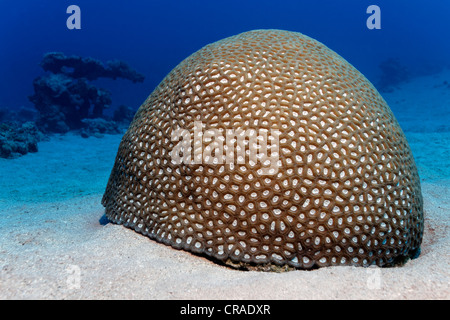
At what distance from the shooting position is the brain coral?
2.62 meters

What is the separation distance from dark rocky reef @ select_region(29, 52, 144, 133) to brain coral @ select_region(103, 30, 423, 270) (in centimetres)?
1669

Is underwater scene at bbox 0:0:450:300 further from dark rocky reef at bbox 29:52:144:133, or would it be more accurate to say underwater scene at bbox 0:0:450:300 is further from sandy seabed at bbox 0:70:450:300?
dark rocky reef at bbox 29:52:144:133

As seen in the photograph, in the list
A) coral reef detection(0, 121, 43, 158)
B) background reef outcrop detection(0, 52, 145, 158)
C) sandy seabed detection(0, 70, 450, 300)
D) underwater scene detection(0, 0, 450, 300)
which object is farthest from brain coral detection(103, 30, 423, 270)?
background reef outcrop detection(0, 52, 145, 158)

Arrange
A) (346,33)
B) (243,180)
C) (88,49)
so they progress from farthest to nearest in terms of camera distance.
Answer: (346,33) < (88,49) < (243,180)

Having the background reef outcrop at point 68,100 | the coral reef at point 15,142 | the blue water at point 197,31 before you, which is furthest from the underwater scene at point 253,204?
the blue water at point 197,31

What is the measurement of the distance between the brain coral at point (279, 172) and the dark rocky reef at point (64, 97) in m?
16.7

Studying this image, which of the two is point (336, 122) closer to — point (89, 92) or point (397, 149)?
point (397, 149)

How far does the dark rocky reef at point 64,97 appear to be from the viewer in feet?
57.4

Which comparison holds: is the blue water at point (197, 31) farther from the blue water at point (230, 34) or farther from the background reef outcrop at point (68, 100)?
the background reef outcrop at point (68, 100)

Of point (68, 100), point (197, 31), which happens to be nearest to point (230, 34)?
point (197, 31)

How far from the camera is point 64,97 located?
17.8 m

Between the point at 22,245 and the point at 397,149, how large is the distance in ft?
13.8

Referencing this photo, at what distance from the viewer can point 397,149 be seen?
312 centimetres
